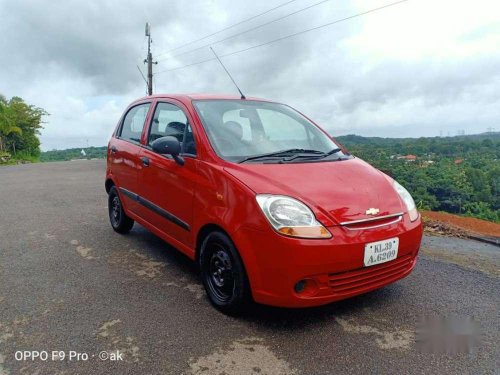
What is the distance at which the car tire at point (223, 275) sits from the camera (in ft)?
8.54

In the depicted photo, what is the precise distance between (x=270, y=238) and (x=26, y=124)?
31.9 metres

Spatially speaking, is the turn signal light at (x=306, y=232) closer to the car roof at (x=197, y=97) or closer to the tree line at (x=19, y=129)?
the car roof at (x=197, y=97)

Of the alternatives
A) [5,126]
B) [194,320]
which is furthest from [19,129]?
[194,320]

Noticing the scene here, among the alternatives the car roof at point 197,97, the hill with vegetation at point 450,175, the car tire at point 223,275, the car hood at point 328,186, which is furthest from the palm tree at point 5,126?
the car hood at point 328,186

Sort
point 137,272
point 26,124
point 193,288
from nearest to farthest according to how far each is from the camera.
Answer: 1. point 193,288
2. point 137,272
3. point 26,124

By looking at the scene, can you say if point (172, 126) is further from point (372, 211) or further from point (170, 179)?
point (372, 211)

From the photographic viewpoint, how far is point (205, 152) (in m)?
3.02

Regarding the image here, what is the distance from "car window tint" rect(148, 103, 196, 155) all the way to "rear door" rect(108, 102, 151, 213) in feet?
0.88

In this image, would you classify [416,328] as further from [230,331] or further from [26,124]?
[26,124]

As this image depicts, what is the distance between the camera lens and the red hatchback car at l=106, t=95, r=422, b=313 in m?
2.39

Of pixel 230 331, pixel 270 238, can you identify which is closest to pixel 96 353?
pixel 230 331

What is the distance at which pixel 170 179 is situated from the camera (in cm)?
335

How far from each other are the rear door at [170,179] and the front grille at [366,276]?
1.28 m

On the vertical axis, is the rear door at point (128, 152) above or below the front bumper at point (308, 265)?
above
